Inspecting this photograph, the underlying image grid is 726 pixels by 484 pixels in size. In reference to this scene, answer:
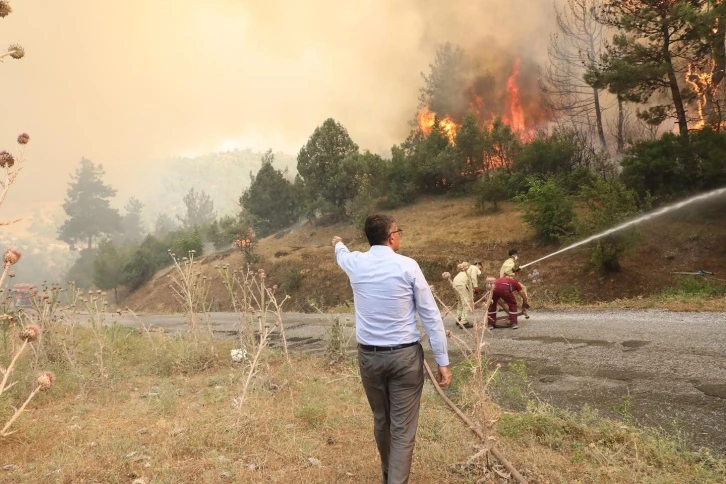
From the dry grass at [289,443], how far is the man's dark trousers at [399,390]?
0.76 meters

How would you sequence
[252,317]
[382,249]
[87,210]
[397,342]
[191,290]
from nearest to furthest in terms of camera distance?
1. [397,342]
2. [382,249]
3. [252,317]
4. [191,290]
5. [87,210]

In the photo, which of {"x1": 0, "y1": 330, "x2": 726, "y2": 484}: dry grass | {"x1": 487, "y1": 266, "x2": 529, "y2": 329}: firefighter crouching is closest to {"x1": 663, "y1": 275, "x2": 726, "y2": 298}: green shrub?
{"x1": 487, "y1": 266, "x2": 529, "y2": 329}: firefighter crouching

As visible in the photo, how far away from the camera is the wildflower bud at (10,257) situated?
82.9 inches

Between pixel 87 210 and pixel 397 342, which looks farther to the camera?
pixel 87 210

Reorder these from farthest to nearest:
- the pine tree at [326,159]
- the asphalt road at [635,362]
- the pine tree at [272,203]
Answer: the pine tree at [272,203], the pine tree at [326,159], the asphalt road at [635,362]

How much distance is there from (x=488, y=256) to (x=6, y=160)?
859 inches

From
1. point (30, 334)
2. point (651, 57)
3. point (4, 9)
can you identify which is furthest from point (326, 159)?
point (30, 334)

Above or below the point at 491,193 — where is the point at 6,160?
below

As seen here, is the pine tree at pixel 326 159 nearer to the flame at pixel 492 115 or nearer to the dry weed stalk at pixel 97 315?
the flame at pixel 492 115

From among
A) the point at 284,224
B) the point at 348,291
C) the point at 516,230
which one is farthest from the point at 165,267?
the point at 516,230

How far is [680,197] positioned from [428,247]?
11878mm

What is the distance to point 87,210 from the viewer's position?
294 feet

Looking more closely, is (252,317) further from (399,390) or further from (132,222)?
(132,222)

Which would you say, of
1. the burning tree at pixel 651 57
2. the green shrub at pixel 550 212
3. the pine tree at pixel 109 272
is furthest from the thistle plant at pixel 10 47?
the pine tree at pixel 109 272
